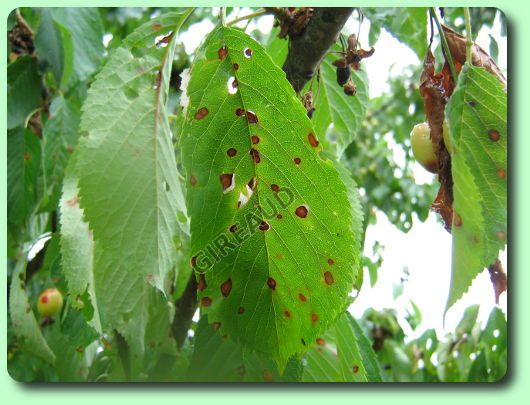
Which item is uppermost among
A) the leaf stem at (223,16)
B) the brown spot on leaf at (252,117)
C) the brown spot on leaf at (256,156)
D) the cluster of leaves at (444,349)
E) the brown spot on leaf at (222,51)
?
the leaf stem at (223,16)

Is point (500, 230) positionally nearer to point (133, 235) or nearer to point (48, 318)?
point (133, 235)

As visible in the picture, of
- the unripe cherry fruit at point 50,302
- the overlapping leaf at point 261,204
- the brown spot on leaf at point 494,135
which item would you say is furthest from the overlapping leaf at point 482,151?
the unripe cherry fruit at point 50,302

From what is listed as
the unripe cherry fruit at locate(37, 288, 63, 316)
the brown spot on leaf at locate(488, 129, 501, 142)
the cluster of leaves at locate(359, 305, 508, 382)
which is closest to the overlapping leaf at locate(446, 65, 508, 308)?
the brown spot on leaf at locate(488, 129, 501, 142)

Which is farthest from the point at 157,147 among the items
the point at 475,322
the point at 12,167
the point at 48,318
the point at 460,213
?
the point at 475,322

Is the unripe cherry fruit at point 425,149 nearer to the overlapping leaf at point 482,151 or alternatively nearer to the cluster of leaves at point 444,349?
the overlapping leaf at point 482,151

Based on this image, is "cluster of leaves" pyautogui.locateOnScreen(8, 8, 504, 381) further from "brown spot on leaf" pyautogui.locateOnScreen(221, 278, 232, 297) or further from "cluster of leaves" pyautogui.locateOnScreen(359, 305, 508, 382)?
"cluster of leaves" pyautogui.locateOnScreen(359, 305, 508, 382)

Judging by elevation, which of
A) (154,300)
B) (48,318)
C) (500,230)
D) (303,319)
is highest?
(500,230)
